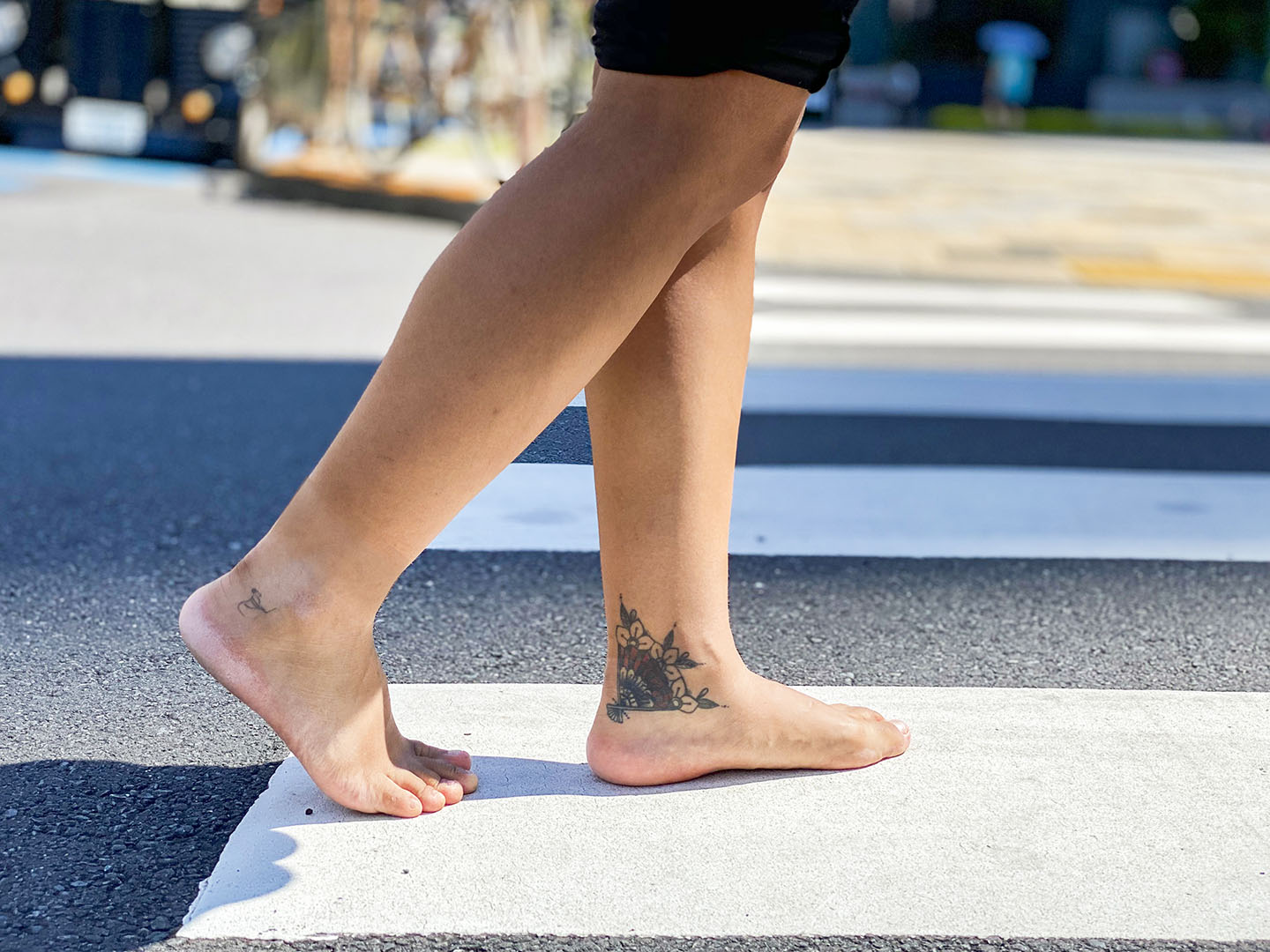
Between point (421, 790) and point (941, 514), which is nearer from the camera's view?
point (421, 790)

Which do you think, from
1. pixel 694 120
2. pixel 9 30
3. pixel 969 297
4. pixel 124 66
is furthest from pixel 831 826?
pixel 9 30

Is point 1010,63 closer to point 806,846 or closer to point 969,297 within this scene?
point 969,297

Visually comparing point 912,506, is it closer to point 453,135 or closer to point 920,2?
point 453,135

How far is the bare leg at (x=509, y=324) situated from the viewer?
1.20 metres

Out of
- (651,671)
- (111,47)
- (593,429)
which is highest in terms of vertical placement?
(593,429)

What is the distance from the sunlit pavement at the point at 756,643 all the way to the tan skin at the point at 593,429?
6 cm

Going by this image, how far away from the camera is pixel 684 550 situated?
4.56 feet

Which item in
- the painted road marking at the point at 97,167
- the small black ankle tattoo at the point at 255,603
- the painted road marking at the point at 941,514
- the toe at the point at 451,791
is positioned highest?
the small black ankle tattoo at the point at 255,603

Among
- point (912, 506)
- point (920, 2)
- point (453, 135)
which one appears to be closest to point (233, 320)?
point (912, 506)

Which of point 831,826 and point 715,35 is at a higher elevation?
point 715,35

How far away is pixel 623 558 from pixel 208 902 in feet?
1.55

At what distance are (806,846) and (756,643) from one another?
24.7 inches

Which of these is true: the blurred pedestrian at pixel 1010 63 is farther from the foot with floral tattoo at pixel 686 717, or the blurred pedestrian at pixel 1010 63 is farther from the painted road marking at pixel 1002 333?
the foot with floral tattoo at pixel 686 717

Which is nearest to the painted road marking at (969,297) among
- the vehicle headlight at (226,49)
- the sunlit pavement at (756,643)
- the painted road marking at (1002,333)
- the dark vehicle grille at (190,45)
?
the painted road marking at (1002,333)
